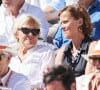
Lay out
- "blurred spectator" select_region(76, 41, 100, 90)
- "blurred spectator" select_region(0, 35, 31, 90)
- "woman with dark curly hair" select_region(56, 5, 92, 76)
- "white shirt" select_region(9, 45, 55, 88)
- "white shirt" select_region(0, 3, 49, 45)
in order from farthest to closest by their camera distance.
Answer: "white shirt" select_region(0, 3, 49, 45) < "white shirt" select_region(9, 45, 55, 88) < "woman with dark curly hair" select_region(56, 5, 92, 76) < "blurred spectator" select_region(0, 35, 31, 90) < "blurred spectator" select_region(76, 41, 100, 90)

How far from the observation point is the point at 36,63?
559 cm

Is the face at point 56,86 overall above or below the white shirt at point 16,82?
above

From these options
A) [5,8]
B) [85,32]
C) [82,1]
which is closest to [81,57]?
[85,32]

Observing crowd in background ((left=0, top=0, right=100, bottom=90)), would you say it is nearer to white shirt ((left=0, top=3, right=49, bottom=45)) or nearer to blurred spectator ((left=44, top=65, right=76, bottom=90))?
white shirt ((left=0, top=3, right=49, bottom=45))

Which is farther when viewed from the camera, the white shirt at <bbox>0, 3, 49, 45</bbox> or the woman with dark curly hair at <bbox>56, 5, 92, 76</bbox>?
the white shirt at <bbox>0, 3, 49, 45</bbox>

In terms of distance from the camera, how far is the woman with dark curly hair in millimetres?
5266

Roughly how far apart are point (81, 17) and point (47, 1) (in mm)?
2066

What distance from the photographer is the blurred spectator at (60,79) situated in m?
3.45

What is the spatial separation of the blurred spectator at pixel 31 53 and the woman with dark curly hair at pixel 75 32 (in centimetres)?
26

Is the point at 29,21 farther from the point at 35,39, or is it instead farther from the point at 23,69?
the point at 23,69

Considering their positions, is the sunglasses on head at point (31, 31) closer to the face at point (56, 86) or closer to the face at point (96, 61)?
the face at point (96, 61)

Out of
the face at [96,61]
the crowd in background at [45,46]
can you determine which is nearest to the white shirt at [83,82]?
the crowd in background at [45,46]

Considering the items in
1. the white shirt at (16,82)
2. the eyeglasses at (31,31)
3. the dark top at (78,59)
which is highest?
the eyeglasses at (31,31)

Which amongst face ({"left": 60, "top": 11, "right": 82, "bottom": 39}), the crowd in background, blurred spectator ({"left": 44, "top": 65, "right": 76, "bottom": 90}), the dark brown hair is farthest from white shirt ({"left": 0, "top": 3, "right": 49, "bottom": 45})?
blurred spectator ({"left": 44, "top": 65, "right": 76, "bottom": 90})
